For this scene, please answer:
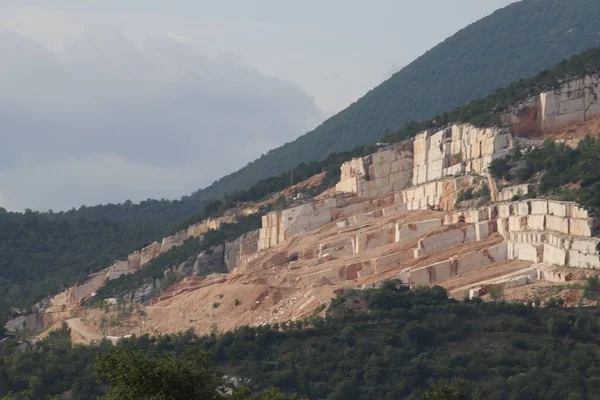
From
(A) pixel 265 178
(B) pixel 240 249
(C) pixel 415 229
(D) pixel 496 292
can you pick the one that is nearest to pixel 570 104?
(C) pixel 415 229

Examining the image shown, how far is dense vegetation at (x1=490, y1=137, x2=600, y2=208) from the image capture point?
84000 millimetres

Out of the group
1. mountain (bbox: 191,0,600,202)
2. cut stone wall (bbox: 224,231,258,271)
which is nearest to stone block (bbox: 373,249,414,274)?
cut stone wall (bbox: 224,231,258,271)

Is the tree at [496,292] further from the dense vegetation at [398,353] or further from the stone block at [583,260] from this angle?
the stone block at [583,260]

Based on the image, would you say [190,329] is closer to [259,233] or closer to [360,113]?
[259,233]

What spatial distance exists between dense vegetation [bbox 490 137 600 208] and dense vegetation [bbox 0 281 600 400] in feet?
25.7

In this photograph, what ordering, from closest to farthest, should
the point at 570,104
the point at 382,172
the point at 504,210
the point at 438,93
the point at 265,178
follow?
1. the point at 504,210
2. the point at 570,104
3. the point at 382,172
4. the point at 265,178
5. the point at 438,93

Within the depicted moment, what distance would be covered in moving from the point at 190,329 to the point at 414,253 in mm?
10290

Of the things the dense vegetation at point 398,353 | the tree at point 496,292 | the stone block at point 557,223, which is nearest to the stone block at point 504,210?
the stone block at point 557,223

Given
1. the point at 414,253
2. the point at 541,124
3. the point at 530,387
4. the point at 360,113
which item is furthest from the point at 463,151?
the point at 360,113

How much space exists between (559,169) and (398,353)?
18.1 meters

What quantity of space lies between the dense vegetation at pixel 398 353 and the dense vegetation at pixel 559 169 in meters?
7.83

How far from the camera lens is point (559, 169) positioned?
88.6 metres

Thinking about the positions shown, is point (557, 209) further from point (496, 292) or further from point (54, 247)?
point (54, 247)

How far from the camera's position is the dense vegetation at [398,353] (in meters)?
69.3
